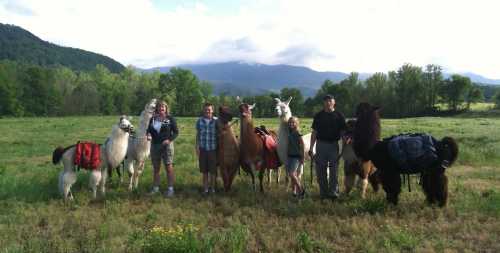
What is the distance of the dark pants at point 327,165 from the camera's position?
657 cm

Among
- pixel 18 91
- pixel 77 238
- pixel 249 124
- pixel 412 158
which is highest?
pixel 18 91

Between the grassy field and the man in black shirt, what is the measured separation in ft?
1.23

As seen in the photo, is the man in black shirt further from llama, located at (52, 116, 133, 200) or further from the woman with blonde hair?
llama, located at (52, 116, 133, 200)

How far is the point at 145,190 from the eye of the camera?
768 centimetres

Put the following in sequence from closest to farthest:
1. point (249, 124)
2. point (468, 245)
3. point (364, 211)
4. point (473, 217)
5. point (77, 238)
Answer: point (468, 245), point (77, 238), point (473, 217), point (364, 211), point (249, 124)

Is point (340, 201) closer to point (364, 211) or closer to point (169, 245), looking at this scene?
point (364, 211)

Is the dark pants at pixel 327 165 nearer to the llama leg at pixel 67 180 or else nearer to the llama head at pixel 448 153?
the llama head at pixel 448 153

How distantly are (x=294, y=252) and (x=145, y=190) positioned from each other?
4.26m

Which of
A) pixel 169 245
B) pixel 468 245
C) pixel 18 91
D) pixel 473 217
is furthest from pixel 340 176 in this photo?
pixel 18 91

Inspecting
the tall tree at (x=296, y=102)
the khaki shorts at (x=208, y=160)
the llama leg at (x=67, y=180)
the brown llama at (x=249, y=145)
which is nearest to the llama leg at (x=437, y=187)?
the brown llama at (x=249, y=145)

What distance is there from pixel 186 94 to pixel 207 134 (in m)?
58.2

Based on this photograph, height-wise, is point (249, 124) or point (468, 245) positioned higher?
point (249, 124)

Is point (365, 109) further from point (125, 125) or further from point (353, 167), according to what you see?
point (125, 125)

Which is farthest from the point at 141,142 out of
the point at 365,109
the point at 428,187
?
the point at 428,187
